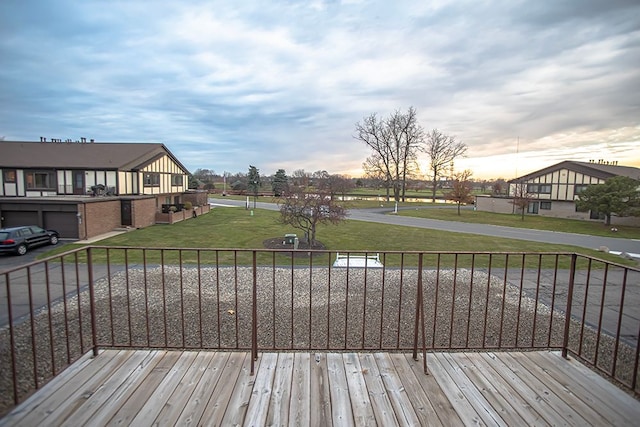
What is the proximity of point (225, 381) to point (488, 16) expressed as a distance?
10497 mm

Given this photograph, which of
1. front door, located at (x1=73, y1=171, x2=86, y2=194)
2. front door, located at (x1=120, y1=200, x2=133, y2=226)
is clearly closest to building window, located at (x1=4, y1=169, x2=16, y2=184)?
front door, located at (x1=73, y1=171, x2=86, y2=194)

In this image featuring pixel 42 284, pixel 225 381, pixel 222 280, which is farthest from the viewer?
pixel 222 280

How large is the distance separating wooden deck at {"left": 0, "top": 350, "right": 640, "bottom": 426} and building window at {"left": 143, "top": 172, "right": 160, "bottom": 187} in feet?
83.5

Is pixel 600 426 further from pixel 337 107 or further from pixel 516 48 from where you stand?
pixel 337 107

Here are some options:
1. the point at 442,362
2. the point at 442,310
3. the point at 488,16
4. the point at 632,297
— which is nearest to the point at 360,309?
the point at 442,310

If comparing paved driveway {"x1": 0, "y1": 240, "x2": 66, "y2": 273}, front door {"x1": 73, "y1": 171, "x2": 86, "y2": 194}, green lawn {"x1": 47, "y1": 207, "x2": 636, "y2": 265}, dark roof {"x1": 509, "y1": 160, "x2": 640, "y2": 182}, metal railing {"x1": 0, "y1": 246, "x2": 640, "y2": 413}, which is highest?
dark roof {"x1": 509, "y1": 160, "x2": 640, "y2": 182}

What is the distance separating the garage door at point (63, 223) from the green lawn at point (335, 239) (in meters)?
2.23

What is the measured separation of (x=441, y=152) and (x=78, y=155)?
4670 centimetres

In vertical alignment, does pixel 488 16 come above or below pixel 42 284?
above

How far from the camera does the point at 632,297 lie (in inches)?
352

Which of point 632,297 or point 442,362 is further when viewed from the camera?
point 632,297

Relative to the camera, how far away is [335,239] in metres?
18.9

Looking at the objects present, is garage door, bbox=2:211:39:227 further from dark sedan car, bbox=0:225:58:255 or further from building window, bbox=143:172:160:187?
building window, bbox=143:172:160:187

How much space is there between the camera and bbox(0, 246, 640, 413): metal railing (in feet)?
11.7
